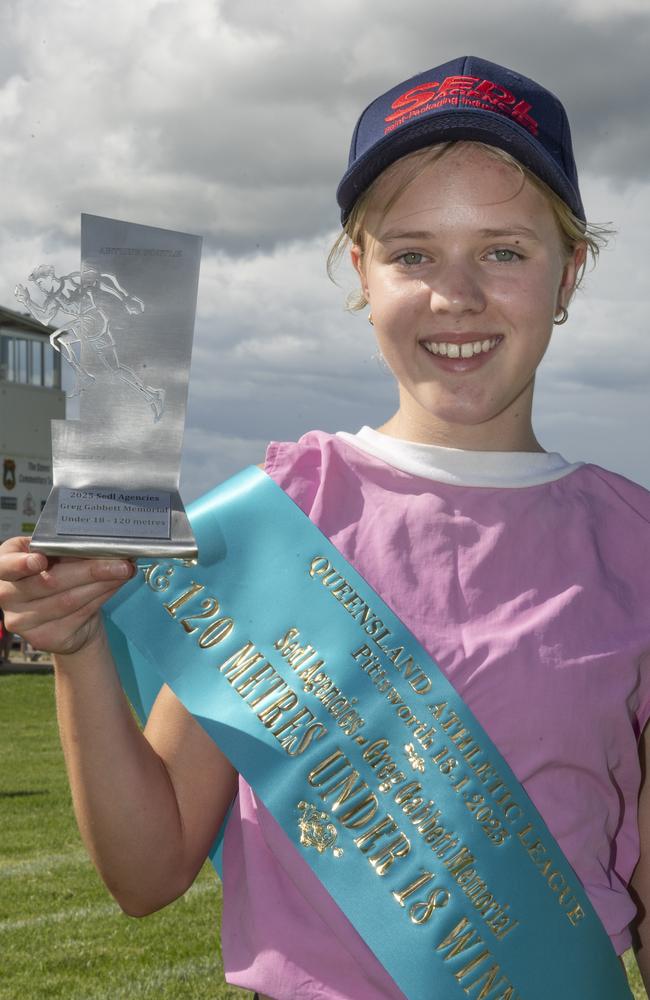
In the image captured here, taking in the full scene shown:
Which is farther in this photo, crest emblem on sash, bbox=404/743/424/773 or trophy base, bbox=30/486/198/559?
crest emblem on sash, bbox=404/743/424/773

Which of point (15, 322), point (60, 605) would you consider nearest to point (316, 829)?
point (60, 605)

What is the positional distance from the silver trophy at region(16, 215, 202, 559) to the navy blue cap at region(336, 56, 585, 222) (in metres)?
0.38

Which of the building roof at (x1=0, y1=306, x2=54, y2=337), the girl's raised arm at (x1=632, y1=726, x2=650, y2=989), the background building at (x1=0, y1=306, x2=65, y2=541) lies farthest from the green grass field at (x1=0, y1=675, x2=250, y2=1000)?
the background building at (x1=0, y1=306, x2=65, y2=541)

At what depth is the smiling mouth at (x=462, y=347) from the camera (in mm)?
1588

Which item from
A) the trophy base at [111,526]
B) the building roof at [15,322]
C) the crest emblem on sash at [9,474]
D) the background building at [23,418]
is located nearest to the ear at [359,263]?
the trophy base at [111,526]

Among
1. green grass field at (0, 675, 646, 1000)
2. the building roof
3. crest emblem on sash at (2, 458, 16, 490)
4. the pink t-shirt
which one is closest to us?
the pink t-shirt

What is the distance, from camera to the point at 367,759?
1.64 m

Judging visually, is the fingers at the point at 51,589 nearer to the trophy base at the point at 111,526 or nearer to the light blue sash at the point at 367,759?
the trophy base at the point at 111,526

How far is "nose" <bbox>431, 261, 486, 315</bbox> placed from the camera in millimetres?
1560

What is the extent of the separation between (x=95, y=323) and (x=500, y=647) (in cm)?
60

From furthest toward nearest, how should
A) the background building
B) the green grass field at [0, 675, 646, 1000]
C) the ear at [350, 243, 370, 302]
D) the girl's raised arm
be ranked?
the background building < the green grass field at [0, 675, 646, 1000] < the ear at [350, 243, 370, 302] < the girl's raised arm

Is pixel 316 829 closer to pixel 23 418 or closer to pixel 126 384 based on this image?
pixel 126 384

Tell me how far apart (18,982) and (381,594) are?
4162 mm

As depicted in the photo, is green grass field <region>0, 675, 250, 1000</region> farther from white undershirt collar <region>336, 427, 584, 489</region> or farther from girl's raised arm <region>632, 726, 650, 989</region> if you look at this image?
white undershirt collar <region>336, 427, 584, 489</region>
